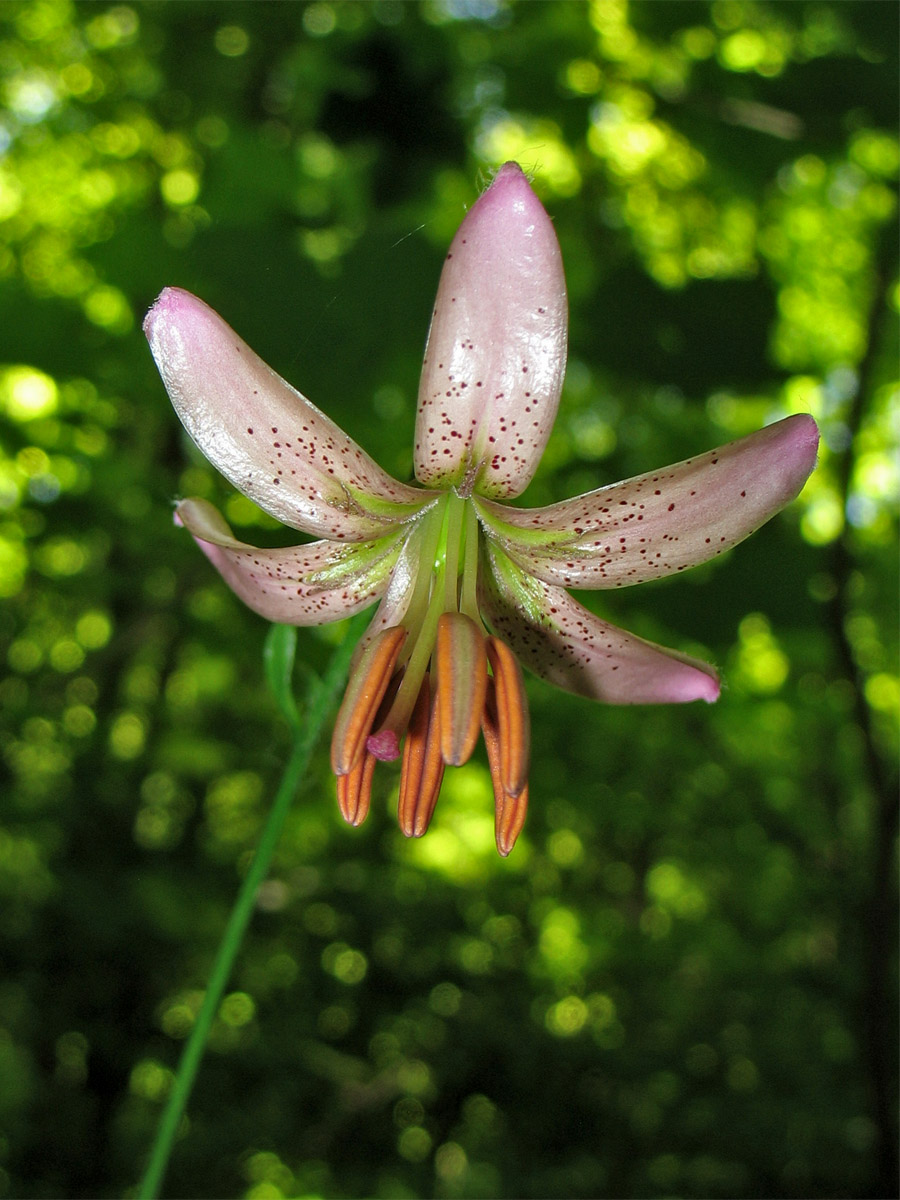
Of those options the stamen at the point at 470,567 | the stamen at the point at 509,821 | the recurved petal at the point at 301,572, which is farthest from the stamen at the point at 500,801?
the recurved petal at the point at 301,572

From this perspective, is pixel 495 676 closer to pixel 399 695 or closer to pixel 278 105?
pixel 399 695

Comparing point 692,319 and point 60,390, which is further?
point 60,390

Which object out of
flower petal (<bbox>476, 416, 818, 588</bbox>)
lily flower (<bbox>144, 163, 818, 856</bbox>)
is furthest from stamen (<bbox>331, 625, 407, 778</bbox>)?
flower petal (<bbox>476, 416, 818, 588</bbox>)

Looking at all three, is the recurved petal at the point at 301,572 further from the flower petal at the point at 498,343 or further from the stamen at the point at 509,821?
the stamen at the point at 509,821

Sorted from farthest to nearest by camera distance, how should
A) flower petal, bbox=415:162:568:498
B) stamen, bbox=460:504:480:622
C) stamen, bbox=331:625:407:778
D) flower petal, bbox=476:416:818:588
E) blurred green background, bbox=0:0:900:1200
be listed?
blurred green background, bbox=0:0:900:1200 < stamen, bbox=460:504:480:622 < stamen, bbox=331:625:407:778 < flower petal, bbox=476:416:818:588 < flower petal, bbox=415:162:568:498

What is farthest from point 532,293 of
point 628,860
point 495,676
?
point 628,860

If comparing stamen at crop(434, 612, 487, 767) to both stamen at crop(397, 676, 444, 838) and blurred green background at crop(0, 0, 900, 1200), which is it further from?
blurred green background at crop(0, 0, 900, 1200)

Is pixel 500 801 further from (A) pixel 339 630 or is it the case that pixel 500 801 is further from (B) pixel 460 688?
(A) pixel 339 630
